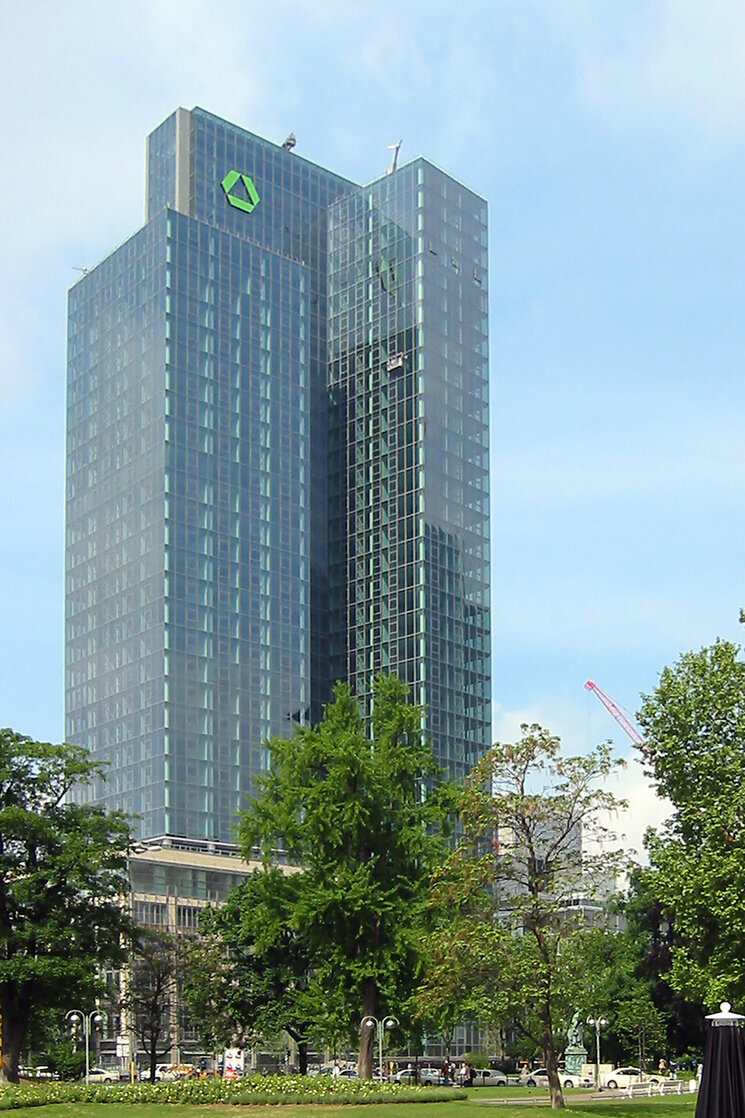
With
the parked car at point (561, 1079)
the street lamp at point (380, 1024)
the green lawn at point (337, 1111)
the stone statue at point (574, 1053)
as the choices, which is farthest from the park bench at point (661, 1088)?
the stone statue at point (574, 1053)

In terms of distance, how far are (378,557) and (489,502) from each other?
1593 centimetres

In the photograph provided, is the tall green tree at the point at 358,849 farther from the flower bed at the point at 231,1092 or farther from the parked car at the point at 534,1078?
the parked car at the point at 534,1078

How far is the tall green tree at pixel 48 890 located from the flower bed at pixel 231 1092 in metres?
9.44

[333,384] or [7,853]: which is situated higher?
[333,384]

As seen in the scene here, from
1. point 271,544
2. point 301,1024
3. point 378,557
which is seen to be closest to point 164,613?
point 271,544

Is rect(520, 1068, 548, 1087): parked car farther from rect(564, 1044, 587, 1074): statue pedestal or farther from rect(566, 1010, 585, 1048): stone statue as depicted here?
rect(566, 1010, 585, 1048): stone statue

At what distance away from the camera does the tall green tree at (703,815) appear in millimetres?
49625

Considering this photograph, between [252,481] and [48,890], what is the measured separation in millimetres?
111217

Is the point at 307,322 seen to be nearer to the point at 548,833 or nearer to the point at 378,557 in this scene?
the point at 378,557

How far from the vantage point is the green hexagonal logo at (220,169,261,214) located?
192 metres

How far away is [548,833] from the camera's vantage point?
61188 mm

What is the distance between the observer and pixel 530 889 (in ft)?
193

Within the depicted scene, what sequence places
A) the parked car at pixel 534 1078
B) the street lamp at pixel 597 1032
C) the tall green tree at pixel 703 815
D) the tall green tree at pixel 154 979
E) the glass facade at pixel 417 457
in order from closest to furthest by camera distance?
the tall green tree at pixel 703 815 < the tall green tree at pixel 154 979 < the street lamp at pixel 597 1032 < the parked car at pixel 534 1078 < the glass facade at pixel 417 457

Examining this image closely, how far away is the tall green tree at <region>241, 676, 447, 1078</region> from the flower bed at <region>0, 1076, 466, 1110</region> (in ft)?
24.9
